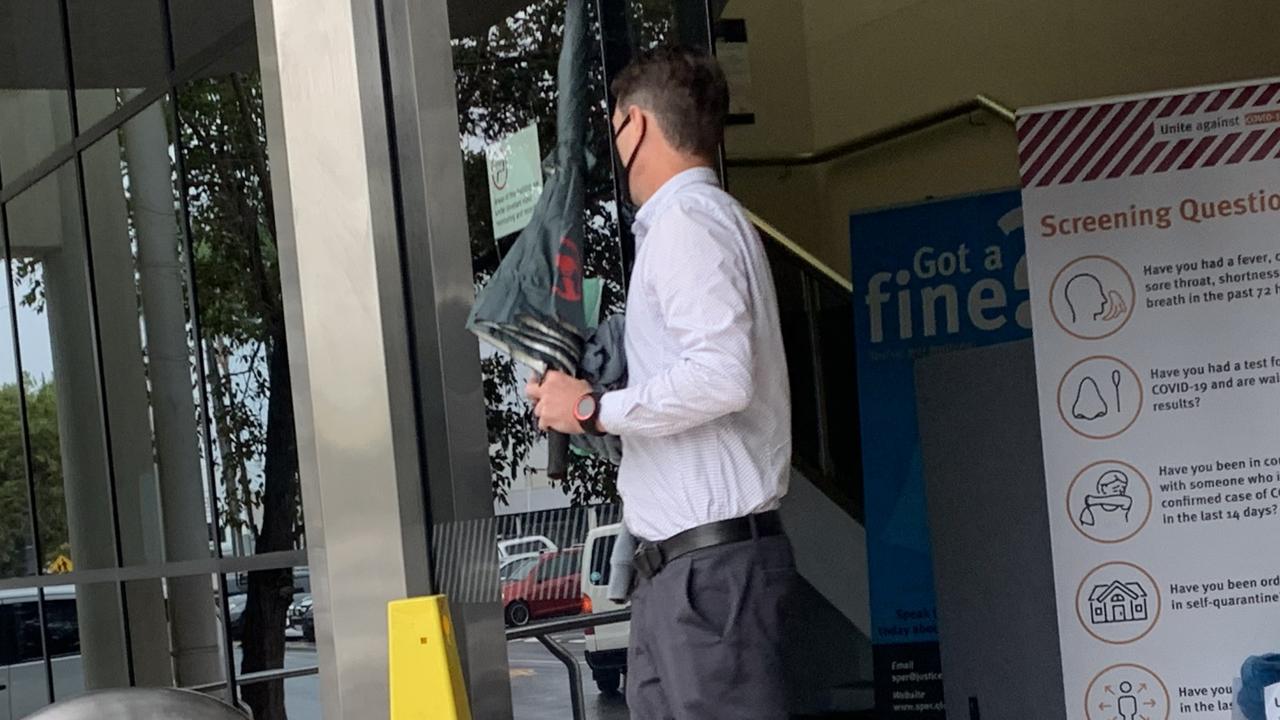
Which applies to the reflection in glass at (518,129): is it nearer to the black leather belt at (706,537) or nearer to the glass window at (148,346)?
the black leather belt at (706,537)

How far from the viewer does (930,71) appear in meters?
7.40

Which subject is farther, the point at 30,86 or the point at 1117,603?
the point at 30,86

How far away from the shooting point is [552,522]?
401 cm

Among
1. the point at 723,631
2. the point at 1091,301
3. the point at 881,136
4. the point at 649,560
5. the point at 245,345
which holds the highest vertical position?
the point at 881,136

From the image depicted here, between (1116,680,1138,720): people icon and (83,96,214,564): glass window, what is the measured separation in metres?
2.81

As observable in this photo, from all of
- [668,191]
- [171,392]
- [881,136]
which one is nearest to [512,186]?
[668,191]

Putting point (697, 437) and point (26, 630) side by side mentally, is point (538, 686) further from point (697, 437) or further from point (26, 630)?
point (26, 630)

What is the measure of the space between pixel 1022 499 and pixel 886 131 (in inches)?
124

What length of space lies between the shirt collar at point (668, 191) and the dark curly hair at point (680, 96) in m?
0.04

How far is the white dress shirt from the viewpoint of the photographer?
224cm

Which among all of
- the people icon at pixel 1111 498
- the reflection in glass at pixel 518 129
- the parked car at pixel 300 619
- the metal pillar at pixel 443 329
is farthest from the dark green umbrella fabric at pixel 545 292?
the people icon at pixel 1111 498

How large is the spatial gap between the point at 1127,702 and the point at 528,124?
2.32 m

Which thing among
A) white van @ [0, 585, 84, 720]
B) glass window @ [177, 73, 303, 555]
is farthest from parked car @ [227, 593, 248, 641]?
white van @ [0, 585, 84, 720]

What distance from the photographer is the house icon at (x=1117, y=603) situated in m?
4.05
